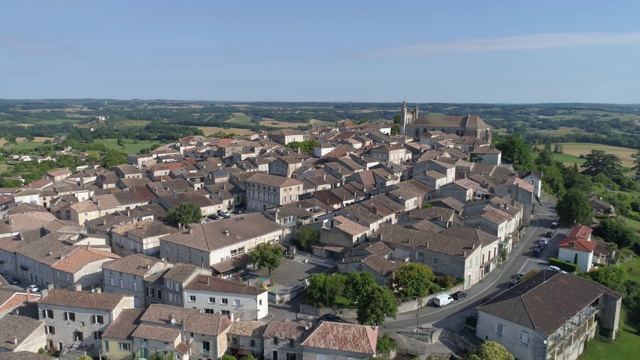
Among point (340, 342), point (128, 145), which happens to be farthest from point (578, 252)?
point (128, 145)

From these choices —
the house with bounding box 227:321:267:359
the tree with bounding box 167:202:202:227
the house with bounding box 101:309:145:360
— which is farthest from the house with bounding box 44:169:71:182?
the house with bounding box 227:321:267:359

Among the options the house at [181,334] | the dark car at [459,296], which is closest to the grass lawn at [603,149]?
the dark car at [459,296]

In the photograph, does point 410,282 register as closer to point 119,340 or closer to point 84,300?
point 119,340

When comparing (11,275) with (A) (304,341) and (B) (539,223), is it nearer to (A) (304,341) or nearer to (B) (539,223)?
(A) (304,341)

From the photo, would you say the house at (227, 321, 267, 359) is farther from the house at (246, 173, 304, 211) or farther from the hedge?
the hedge

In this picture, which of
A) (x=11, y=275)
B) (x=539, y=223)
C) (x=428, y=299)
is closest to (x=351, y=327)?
(x=428, y=299)

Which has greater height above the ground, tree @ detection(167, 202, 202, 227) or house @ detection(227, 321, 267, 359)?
tree @ detection(167, 202, 202, 227)
